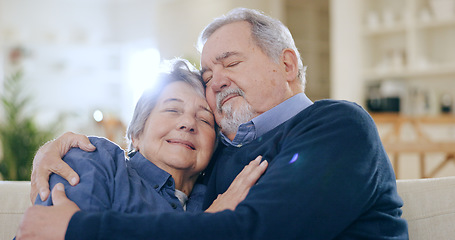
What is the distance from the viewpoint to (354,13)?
19.3ft

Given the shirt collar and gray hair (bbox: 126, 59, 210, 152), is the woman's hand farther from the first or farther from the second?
gray hair (bbox: 126, 59, 210, 152)

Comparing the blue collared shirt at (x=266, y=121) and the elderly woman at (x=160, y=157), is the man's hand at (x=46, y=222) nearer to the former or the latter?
the elderly woman at (x=160, y=157)

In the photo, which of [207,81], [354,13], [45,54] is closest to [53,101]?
[45,54]

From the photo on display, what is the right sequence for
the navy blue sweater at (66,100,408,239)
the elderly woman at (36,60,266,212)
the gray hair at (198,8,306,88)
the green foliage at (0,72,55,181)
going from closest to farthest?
the navy blue sweater at (66,100,408,239), the elderly woman at (36,60,266,212), the gray hair at (198,8,306,88), the green foliage at (0,72,55,181)

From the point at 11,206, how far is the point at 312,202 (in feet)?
3.29

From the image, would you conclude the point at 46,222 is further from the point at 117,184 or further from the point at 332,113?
the point at 332,113

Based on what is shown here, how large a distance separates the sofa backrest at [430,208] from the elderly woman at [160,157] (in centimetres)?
52

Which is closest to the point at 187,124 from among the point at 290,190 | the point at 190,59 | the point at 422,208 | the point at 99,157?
the point at 99,157

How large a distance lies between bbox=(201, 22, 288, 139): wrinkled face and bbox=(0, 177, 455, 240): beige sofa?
1.71ft

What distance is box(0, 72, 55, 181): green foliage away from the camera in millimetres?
4234

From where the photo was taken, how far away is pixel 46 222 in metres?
1.04

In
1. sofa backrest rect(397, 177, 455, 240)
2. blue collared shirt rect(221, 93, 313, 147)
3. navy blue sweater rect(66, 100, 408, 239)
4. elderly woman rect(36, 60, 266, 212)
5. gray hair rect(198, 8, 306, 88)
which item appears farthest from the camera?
gray hair rect(198, 8, 306, 88)

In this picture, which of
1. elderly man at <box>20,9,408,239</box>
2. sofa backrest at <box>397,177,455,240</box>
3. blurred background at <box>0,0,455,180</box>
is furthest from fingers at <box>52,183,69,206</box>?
blurred background at <box>0,0,455,180</box>

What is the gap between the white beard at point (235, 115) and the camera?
5.17ft
